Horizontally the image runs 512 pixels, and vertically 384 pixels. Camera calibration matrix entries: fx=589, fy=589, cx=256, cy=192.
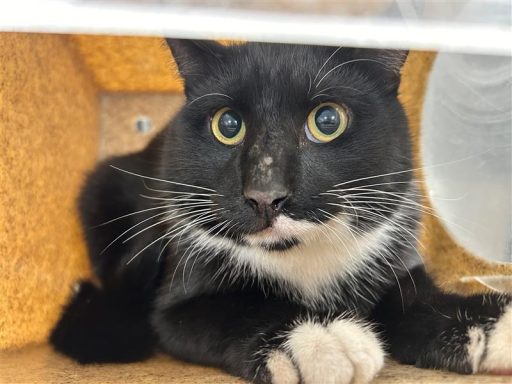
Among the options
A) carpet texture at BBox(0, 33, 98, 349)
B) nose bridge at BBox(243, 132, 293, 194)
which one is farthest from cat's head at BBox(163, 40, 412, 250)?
carpet texture at BBox(0, 33, 98, 349)

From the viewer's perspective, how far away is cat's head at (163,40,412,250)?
1.13 m

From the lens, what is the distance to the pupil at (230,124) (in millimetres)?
1254

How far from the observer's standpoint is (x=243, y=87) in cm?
125

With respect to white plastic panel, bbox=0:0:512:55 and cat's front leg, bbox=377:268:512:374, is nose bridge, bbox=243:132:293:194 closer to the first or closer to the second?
white plastic panel, bbox=0:0:512:55

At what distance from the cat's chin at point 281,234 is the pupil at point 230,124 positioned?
0.23m

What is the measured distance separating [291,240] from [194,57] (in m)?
0.50

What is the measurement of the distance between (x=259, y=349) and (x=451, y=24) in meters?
0.68

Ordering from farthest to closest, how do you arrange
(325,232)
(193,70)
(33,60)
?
(33,60) → (193,70) → (325,232)

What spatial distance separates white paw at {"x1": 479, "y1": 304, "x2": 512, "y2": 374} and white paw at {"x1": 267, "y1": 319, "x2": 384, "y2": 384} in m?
0.20

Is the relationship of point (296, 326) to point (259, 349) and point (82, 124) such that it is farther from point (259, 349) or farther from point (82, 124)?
point (82, 124)

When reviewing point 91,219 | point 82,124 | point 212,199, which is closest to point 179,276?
point 212,199

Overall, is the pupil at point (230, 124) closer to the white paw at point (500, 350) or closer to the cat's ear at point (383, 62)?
the cat's ear at point (383, 62)

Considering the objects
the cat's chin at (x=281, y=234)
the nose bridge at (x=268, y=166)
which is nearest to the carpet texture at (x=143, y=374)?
the cat's chin at (x=281, y=234)

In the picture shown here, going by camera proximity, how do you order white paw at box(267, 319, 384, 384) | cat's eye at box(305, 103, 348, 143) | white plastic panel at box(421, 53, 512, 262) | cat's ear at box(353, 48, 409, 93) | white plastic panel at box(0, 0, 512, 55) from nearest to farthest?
white plastic panel at box(0, 0, 512, 55)
white paw at box(267, 319, 384, 384)
cat's eye at box(305, 103, 348, 143)
cat's ear at box(353, 48, 409, 93)
white plastic panel at box(421, 53, 512, 262)
